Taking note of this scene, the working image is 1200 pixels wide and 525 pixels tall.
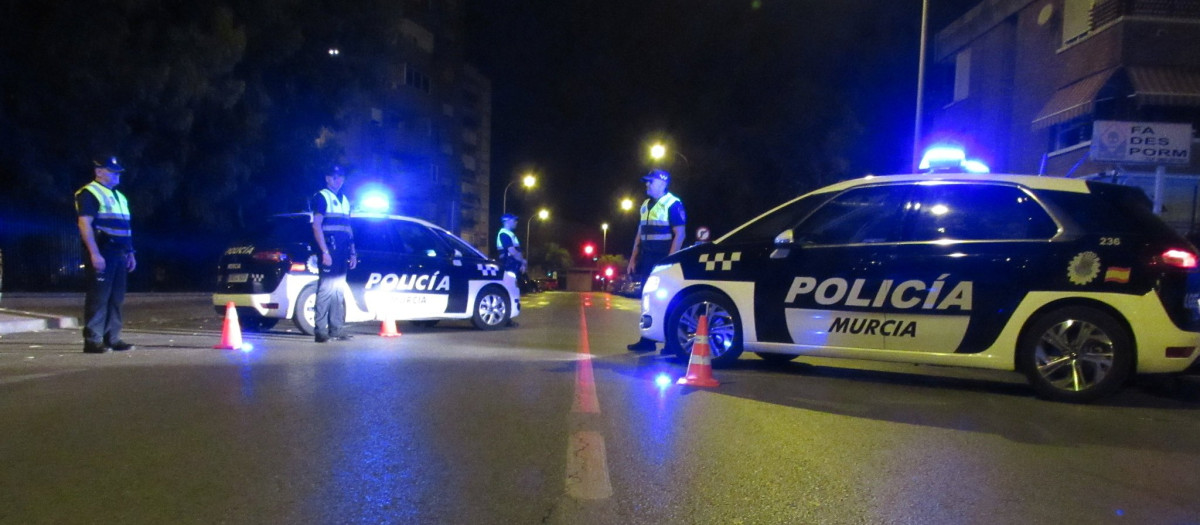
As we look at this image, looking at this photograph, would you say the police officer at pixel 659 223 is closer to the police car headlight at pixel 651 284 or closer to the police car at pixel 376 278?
the police car headlight at pixel 651 284

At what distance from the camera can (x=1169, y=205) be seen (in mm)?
20594

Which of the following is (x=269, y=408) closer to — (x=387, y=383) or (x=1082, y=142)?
(x=387, y=383)

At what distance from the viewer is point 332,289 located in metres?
9.24

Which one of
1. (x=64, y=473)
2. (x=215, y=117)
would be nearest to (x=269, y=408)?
(x=64, y=473)

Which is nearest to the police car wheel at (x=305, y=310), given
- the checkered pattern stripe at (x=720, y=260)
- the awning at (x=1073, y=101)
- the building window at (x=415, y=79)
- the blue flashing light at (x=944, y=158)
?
the checkered pattern stripe at (x=720, y=260)

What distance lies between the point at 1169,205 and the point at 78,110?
2478 centimetres

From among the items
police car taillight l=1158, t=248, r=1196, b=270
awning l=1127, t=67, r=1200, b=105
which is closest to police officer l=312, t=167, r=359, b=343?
police car taillight l=1158, t=248, r=1196, b=270

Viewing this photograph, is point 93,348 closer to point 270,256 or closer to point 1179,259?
point 270,256

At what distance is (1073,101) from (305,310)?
17903 millimetres

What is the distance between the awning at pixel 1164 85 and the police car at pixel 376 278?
14.6m

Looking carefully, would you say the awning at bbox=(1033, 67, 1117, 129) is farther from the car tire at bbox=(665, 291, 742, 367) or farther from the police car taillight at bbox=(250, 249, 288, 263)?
the police car taillight at bbox=(250, 249, 288, 263)

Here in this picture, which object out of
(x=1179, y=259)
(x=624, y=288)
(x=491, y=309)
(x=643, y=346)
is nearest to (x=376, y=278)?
(x=491, y=309)

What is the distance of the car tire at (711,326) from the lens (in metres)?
7.28

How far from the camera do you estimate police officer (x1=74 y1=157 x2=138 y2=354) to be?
769cm
